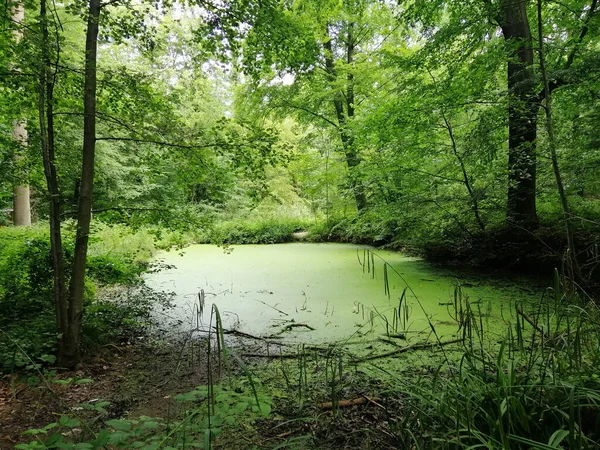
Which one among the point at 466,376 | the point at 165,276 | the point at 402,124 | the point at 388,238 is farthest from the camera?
the point at 388,238

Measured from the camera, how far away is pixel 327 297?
150 inches

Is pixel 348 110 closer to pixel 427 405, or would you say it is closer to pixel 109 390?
pixel 109 390

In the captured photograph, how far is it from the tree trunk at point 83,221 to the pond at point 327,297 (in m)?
0.83

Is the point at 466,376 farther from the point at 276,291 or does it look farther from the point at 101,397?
the point at 276,291

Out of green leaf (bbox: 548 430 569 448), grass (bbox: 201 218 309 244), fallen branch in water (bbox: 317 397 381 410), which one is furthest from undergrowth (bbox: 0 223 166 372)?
grass (bbox: 201 218 309 244)

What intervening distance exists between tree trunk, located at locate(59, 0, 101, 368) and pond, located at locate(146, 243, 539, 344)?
2.71 ft

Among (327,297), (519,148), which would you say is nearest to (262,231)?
(327,297)

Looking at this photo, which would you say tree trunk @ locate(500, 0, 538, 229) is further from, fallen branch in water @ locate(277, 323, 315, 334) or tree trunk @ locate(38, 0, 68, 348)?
tree trunk @ locate(38, 0, 68, 348)

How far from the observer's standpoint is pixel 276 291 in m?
4.14

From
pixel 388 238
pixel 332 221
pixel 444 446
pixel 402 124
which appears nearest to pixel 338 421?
pixel 444 446

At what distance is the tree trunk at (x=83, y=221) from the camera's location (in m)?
2.09

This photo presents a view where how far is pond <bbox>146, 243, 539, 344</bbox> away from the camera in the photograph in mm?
2756

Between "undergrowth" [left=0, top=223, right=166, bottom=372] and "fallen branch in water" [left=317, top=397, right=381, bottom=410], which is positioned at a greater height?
"undergrowth" [left=0, top=223, right=166, bottom=372]

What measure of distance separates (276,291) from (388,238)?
13.6 ft
